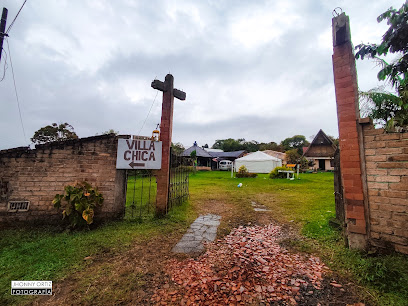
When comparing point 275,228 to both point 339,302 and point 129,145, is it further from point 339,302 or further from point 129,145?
point 129,145

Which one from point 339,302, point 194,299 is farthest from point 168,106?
point 339,302

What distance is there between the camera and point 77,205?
12.7 ft

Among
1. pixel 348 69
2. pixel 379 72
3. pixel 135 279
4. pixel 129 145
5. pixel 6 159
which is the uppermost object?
pixel 379 72

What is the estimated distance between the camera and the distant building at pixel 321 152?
90.9ft

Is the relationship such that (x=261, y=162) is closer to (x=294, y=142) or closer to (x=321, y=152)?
(x=321, y=152)

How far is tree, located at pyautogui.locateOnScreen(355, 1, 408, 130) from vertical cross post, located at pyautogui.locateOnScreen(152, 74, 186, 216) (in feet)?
14.8

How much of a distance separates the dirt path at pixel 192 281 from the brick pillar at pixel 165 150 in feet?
5.46

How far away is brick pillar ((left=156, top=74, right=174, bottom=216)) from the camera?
5.00 meters

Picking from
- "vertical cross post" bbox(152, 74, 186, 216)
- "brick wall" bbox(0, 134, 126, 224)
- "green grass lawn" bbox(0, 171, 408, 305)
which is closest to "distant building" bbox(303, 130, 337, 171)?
"green grass lawn" bbox(0, 171, 408, 305)

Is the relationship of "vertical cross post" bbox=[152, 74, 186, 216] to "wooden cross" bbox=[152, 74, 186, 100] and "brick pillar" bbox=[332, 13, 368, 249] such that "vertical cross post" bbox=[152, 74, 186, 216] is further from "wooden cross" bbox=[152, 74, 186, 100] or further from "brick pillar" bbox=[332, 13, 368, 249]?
"brick pillar" bbox=[332, 13, 368, 249]

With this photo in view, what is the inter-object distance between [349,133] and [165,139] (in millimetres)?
4200

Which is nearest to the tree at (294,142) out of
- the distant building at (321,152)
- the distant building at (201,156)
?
the distant building at (321,152)

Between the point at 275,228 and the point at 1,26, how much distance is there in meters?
9.91

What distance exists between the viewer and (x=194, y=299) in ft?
6.64
